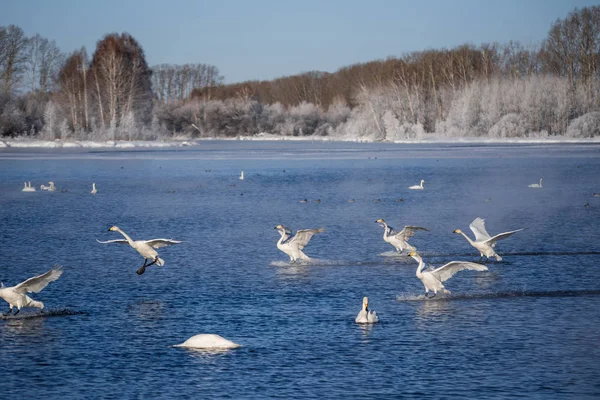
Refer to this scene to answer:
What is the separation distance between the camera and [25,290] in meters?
12.5

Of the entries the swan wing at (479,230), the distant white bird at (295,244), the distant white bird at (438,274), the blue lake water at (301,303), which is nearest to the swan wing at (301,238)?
the distant white bird at (295,244)

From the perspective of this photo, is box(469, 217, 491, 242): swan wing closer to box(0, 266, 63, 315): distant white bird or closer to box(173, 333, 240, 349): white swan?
box(173, 333, 240, 349): white swan

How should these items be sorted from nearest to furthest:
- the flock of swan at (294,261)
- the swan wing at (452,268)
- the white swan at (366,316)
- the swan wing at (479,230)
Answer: the flock of swan at (294,261) < the white swan at (366,316) < the swan wing at (452,268) < the swan wing at (479,230)

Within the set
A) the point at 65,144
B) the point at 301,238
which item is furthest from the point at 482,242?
the point at 65,144

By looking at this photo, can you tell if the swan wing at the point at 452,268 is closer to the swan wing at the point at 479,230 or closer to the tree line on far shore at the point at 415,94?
the swan wing at the point at 479,230

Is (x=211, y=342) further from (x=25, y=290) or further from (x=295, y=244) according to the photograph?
(x=295, y=244)

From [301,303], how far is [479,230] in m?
5.68

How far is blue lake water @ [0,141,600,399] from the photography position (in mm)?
9797

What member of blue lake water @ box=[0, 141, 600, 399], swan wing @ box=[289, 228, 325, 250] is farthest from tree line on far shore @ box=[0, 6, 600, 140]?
swan wing @ box=[289, 228, 325, 250]

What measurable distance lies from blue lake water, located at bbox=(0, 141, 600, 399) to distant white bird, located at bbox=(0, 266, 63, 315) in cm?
23

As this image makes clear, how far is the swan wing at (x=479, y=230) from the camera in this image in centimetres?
1755

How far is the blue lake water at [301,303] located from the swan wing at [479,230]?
26.5 inches

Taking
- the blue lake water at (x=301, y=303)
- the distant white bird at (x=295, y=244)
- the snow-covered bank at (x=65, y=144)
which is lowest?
the blue lake water at (x=301, y=303)

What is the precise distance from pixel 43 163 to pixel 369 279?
41.4 m
